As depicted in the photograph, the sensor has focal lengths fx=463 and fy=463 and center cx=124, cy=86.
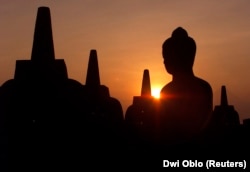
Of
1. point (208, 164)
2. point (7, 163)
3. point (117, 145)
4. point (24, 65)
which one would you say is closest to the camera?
point (208, 164)

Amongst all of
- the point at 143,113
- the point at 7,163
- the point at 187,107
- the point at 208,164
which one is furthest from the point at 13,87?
the point at 143,113

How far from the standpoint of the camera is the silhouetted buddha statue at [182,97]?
→ 655 centimetres

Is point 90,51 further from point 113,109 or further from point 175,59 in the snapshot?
point 175,59

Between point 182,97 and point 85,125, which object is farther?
point 85,125

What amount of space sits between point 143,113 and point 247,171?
28.6ft

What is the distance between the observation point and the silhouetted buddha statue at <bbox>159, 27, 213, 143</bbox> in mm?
6547

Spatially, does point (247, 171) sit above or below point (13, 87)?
below

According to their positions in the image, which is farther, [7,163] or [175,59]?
[7,163]

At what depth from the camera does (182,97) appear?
21.7ft

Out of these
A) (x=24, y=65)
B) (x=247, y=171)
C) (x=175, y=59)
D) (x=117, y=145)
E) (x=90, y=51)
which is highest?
(x=90, y=51)

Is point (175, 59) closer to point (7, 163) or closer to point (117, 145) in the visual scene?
point (117, 145)

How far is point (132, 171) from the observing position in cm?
692

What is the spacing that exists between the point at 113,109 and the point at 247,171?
26.0 ft

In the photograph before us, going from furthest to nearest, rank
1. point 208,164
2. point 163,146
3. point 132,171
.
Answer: point 132,171 < point 163,146 < point 208,164
